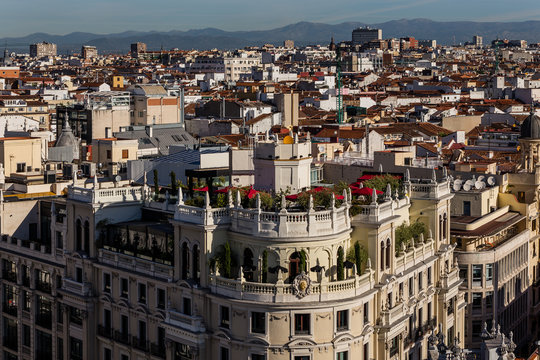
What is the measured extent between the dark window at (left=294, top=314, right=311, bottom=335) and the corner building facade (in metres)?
0.05

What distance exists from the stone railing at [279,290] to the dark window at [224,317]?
0.63m

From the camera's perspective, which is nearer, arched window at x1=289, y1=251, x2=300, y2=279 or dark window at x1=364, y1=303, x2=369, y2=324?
arched window at x1=289, y1=251, x2=300, y2=279

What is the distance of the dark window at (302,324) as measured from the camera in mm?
36312

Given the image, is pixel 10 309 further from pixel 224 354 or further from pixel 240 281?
pixel 240 281

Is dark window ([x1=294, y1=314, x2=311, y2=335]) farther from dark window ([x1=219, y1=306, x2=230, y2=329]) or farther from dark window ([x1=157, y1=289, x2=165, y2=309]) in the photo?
dark window ([x1=157, y1=289, x2=165, y2=309])

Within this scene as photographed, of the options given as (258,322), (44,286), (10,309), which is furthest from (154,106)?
(258,322)

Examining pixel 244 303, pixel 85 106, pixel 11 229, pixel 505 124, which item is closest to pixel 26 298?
pixel 11 229

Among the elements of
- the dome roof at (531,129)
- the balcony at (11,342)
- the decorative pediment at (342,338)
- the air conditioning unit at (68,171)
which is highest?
the dome roof at (531,129)

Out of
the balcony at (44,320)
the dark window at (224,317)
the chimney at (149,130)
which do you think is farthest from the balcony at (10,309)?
the chimney at (149,130)

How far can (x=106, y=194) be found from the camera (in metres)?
44.4

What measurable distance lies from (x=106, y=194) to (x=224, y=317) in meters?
9.62

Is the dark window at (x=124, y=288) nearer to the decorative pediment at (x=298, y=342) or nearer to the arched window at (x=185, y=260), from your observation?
the arched window at (x=185, y=260)

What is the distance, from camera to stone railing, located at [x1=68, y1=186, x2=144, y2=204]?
4412 cm

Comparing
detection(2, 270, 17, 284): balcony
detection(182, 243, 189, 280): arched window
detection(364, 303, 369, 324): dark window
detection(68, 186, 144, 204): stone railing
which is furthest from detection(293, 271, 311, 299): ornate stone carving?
detection(2, 270, 17, 284): balcony
